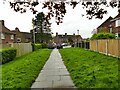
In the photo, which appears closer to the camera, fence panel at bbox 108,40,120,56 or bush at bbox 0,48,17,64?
fence panel at bbox 108,40,120,56

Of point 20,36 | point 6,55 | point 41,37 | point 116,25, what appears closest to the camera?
point 6,55

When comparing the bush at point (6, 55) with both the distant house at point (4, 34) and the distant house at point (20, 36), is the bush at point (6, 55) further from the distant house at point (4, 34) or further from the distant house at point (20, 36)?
the distant house at point (20, 36)

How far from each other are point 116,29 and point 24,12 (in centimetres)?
4998

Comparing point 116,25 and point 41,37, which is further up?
point 116,25

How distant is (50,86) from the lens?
888 cm

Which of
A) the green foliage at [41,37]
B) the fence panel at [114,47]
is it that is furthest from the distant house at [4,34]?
the fence panel at [114,47]

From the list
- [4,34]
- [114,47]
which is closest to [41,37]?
[4,34]

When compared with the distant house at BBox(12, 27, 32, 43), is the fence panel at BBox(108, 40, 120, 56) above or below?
below

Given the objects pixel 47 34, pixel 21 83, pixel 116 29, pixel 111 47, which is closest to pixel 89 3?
pixel 21 83

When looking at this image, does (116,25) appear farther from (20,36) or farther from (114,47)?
(20,36)

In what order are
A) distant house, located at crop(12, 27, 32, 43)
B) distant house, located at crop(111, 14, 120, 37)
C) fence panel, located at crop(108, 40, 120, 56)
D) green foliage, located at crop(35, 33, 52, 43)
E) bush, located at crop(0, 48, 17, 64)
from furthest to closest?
green foliage, located at crop(35, 33, 52, 43) < distant house, located at crop(12, 27, 32, 43) < distant house, located at crop(111, 14, 120, 37) < bush, located at crop(0, 48, 17, 64) < fence panel, located at crop(108, 40, 120, 56)

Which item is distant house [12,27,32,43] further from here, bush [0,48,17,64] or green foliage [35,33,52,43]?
bush [0,48,17,64]

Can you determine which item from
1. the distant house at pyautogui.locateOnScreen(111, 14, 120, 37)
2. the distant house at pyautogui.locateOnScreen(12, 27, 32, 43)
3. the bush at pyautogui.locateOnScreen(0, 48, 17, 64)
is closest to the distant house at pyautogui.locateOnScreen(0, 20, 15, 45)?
the distant house at pyautogui.locateOnScreen(12, 27, 32, 43)

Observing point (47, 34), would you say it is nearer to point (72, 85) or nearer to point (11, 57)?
point (11, 57)
